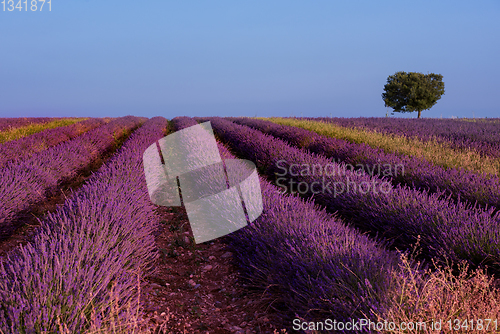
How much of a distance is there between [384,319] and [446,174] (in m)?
4.09

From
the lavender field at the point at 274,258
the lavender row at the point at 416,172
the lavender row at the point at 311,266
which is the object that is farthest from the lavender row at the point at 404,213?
the lavender row at the point at 311,266

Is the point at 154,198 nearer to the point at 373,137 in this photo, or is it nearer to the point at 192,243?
the point at 192,243

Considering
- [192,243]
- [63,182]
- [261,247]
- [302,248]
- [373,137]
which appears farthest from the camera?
[373,137]

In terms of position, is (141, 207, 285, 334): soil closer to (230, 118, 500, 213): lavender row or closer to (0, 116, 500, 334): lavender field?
(0, 116, 500, 334): lavender field

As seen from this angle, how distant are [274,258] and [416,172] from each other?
13.0 ft

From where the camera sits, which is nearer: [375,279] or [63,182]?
[375,279]

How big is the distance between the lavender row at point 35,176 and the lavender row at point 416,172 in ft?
18.6

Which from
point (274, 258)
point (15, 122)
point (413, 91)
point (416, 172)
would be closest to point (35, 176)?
point (274, 258)

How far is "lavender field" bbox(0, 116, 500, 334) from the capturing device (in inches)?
65.6

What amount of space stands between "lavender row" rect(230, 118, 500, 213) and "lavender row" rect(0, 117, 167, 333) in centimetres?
389

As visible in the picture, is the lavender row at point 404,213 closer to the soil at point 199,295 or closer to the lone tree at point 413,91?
the soil at point 199,295

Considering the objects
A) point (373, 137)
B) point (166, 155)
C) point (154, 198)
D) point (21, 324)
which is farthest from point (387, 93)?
point (21, 324)

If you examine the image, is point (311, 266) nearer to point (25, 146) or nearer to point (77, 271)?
point (77, 271)

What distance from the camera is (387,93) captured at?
97.1 ft
